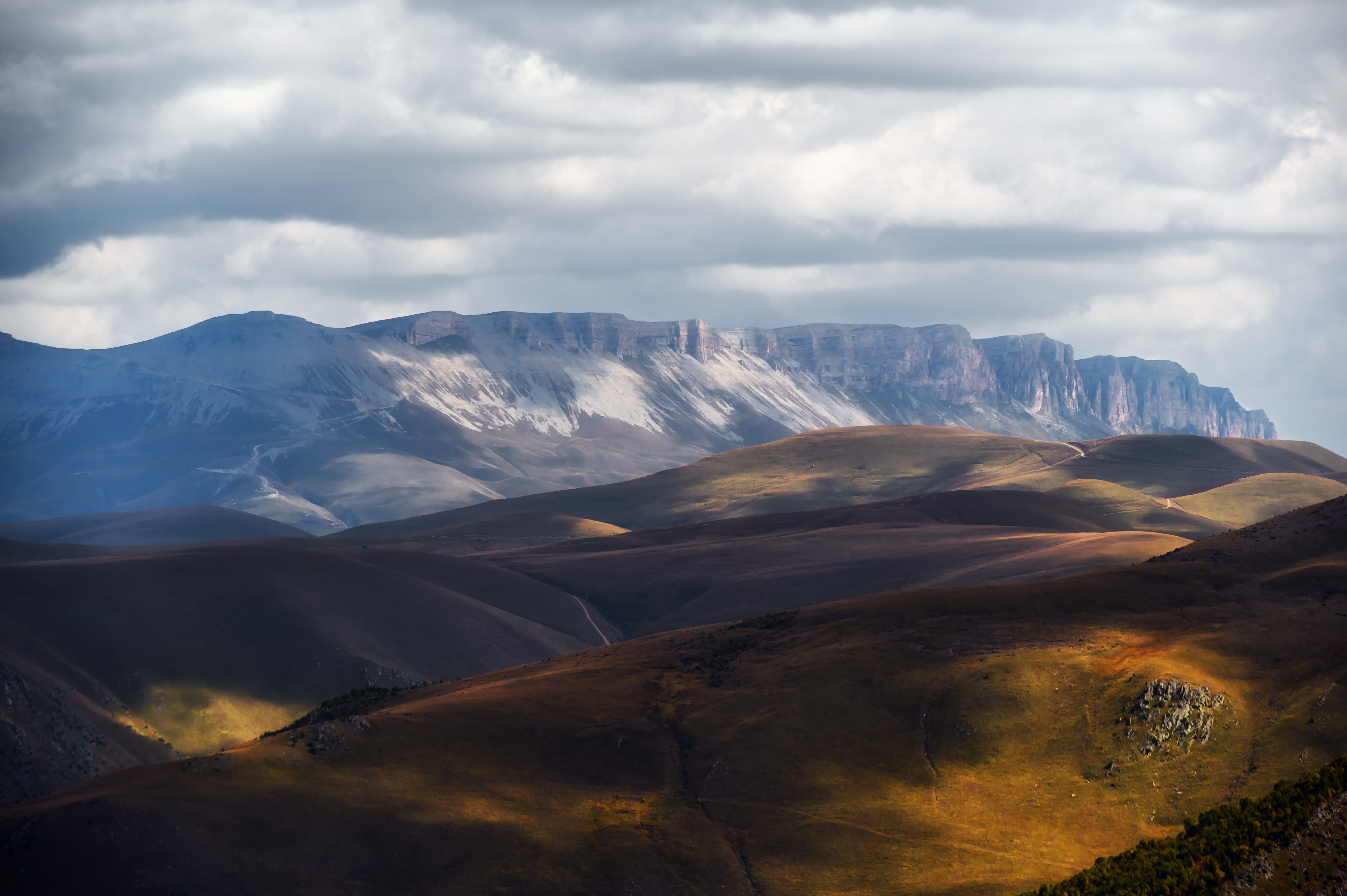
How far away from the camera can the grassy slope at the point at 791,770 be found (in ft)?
282

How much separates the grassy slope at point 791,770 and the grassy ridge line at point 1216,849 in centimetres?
2301

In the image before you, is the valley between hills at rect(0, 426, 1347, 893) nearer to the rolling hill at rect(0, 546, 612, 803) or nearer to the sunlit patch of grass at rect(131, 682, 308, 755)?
the rolling hill at rect(0, 546, 612, 803)

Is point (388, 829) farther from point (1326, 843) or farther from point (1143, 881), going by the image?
point (1326, 843)

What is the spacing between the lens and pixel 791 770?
334ft

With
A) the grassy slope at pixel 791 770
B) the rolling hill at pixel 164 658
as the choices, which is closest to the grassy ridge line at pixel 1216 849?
the grassy slope at pixel 791 770

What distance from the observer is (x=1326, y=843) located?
173 ft

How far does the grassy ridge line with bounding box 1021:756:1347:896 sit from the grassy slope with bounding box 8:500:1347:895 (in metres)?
23.0

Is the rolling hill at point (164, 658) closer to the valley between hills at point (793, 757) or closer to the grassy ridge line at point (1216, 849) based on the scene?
the valley between hills at point (793, 757)

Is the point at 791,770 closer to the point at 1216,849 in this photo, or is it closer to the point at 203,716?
the point at 1216,849

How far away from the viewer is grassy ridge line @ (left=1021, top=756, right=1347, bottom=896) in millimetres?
54750

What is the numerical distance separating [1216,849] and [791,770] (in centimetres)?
4764

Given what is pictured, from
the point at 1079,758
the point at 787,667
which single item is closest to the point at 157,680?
the point at 787,667

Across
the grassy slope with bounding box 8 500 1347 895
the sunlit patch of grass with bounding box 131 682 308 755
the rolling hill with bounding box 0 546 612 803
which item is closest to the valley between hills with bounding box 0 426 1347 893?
the grassy slope with bounding box 8 500 1347 895

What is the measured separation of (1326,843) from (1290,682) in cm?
5183
